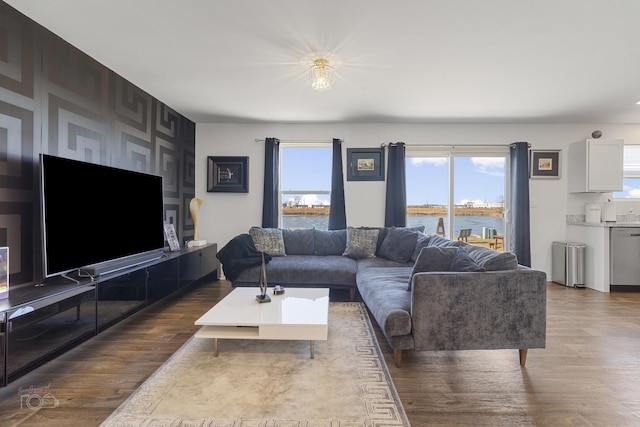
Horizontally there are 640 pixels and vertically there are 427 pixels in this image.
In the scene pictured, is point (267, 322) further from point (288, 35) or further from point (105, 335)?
point (288, 35)

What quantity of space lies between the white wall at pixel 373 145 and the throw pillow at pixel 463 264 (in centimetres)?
257

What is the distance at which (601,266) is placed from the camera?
4219 millimetres

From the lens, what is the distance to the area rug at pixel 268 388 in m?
1.61

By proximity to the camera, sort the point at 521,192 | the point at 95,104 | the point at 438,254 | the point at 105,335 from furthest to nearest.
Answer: the point at 521,192 < the point at 95,104 < the point at 105,335 < the point at 438,254

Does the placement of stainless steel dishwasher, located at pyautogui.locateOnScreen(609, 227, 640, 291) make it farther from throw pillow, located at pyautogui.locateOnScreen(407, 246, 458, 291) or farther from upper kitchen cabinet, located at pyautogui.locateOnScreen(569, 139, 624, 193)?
throw pillow, located at pyautogui.locateOnScreen(407, 246, 458, 291)

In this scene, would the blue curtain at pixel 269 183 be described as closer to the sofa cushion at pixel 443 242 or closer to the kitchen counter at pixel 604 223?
the sofa cushion at pixel 443 242

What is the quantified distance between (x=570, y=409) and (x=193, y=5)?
3.31 m

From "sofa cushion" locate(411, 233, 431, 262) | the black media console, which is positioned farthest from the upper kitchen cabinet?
the black media console

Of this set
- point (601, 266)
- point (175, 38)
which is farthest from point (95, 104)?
point (601, 266)

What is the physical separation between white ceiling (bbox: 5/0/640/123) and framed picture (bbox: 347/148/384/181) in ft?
2.59

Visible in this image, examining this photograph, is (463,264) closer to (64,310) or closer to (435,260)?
(435,260)

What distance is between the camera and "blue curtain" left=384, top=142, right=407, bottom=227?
184 inches

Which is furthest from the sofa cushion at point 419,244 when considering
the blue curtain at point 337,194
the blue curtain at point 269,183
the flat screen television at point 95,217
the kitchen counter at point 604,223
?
the flat screen television at point 95,217

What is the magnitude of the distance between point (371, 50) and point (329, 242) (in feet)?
8.39
